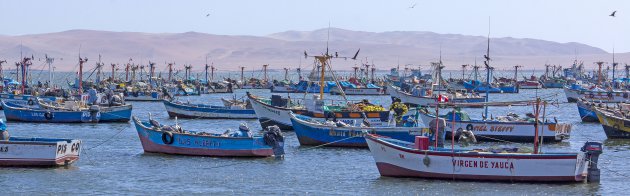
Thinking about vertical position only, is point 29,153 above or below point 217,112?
above

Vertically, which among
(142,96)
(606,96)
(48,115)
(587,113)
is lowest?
(142,96)

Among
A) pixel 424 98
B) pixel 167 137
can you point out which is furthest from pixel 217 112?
pixel 167 137

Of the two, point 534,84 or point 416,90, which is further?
point 534,84

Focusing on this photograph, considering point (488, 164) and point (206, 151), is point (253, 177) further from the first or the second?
point (488, 164)

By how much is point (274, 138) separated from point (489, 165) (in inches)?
347

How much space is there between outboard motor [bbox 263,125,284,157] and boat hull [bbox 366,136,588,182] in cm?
594

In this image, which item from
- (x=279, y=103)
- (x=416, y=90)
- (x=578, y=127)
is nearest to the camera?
(x=279, y=103)

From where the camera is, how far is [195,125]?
6097cm

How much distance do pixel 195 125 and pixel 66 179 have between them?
27404 millimetres

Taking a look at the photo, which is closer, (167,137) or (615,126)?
(167,137)

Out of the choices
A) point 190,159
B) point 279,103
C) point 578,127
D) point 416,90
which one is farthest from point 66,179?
point 416,90

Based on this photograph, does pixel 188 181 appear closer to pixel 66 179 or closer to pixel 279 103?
pixel 66 179

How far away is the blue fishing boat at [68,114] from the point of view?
58844 millimetres

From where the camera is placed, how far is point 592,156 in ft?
109
